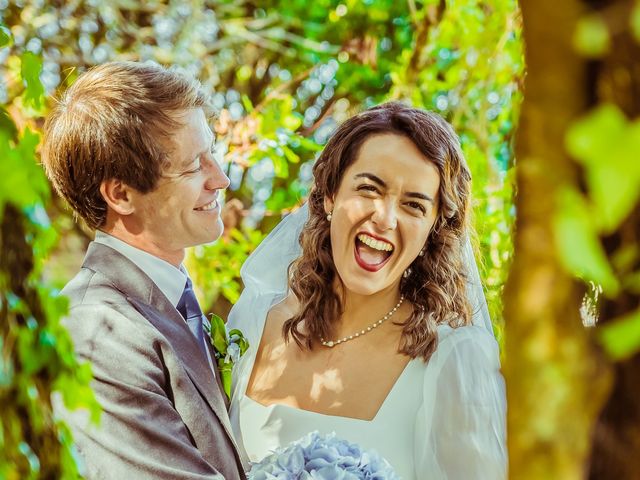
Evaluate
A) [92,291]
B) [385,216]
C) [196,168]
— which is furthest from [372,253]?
[92,291]

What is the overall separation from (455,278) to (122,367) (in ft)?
4.70

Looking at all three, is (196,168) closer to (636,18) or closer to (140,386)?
(140,386)

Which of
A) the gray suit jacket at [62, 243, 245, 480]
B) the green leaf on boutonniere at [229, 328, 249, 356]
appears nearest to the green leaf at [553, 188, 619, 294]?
the gray suit jacket at [62, 243, 245, 480]

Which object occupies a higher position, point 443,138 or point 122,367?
point 443,138

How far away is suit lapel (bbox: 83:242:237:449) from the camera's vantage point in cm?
249

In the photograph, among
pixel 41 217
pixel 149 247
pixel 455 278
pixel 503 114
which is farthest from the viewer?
pixel 503 114

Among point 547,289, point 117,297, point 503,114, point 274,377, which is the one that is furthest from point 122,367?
point 503,114

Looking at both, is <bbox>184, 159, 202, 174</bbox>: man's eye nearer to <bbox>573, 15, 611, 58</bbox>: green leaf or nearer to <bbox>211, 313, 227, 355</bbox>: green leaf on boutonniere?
<bbox>211, 313, 227, 355</bbox>: green leaf on boutonniere

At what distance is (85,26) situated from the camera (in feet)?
22.1

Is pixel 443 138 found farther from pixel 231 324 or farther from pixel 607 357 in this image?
pixel 607 357

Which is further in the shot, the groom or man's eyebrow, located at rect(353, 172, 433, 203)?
man's eyebrow, located at rect(353, 172, 433, 203)

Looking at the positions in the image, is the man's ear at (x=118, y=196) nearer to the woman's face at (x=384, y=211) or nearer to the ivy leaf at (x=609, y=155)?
the woman's face at (x=384, y=211)

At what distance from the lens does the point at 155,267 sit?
2.65m

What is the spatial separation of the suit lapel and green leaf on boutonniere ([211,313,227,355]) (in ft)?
0.85
